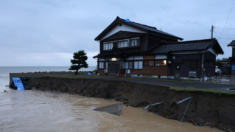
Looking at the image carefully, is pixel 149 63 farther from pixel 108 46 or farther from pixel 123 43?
pixel 108 46

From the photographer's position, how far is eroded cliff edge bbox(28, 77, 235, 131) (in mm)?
7645

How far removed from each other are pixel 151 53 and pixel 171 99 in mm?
10397

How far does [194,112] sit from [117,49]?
653 inches

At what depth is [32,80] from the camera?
24703mm

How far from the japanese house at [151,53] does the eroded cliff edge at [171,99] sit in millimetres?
6479

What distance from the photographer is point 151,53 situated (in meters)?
19.2

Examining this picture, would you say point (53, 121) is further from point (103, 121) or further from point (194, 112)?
point (194, 112)

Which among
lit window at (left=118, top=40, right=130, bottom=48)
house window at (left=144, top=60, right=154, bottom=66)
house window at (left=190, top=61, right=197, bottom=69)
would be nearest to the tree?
lit window at (left=118, top=40, right=130, bottom=48)

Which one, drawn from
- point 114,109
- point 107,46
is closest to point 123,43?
point 107,46

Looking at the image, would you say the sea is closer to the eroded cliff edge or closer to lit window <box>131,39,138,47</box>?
the eroded cliff edge

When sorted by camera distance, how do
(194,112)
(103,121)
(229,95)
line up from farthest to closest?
1. (103,121)
2. (194,112)
3. (229,95)

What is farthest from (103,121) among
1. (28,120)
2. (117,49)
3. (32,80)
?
(32,80)

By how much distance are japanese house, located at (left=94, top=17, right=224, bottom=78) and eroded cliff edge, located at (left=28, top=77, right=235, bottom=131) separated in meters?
6.48

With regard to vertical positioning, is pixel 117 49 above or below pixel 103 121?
above
